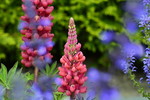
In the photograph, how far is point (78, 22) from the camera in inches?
297

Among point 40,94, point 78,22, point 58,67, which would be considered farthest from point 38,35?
point 78,22

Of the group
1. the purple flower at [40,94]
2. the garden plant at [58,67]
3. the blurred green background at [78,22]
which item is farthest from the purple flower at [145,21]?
the blurred green background at [78,22]

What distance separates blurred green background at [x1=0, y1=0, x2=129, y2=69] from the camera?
7125 millimetres

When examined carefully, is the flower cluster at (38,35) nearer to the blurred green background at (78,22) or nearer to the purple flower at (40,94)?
the purple flower at (40,94)

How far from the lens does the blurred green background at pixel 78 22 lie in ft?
23.4

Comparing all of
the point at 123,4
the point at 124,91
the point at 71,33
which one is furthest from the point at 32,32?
the point at 123,4

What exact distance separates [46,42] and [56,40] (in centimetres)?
510

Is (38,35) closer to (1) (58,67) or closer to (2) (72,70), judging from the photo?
(1) (58,67)

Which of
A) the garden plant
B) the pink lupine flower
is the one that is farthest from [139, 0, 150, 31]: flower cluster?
the pink lupine flower

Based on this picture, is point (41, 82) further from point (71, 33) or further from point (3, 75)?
point (3, 75)

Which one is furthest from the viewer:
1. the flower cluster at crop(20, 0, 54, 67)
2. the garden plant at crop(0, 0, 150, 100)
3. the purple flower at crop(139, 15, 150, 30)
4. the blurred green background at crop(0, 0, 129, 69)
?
the blurred green background at crop(0, 0, 129, 69)

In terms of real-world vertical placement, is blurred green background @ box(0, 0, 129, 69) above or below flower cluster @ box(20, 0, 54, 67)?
above

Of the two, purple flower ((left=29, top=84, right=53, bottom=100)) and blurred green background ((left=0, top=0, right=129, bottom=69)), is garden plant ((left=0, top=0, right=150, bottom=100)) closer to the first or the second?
purple flower ((left=29, top=84, right=53, bottom=100))

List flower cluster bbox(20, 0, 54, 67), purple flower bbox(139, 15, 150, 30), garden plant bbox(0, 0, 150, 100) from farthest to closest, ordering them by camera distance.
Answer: purple flower bbox(139, 15, 150, 30) < flower cluster bbox(20, 0, 54, 67) < garden plant bbox(0, 0, 150, 100)
